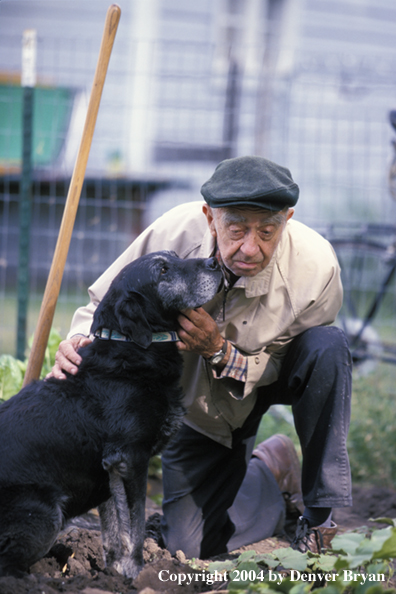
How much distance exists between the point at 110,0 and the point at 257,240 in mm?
10575

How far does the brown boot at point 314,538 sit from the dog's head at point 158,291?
1132 mm

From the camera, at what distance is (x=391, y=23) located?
12.6 metres

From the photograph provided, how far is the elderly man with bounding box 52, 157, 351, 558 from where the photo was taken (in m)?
2.66

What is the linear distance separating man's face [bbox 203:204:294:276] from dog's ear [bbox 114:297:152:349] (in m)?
0.49

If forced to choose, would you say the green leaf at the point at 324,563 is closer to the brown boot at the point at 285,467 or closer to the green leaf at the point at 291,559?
the green leaf at the point at 291,559

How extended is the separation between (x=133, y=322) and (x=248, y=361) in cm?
64

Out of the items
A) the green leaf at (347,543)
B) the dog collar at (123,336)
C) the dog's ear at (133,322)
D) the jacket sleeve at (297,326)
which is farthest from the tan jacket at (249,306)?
the green leaf at (347,543)

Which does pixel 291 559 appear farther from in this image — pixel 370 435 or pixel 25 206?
pixel 25 206

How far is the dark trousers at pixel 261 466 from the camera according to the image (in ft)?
8.86

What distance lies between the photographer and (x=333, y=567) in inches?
81.1

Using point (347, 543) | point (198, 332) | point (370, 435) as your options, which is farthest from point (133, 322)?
point (370, 435)

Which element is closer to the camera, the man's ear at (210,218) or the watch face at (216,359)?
the watch face at (216,359)

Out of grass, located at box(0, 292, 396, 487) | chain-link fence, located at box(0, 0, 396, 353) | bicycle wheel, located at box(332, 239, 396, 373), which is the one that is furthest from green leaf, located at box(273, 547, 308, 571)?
chain-link fence, located at box(0, 0, 396, 353)

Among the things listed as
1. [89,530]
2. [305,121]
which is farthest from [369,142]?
[89,530]
